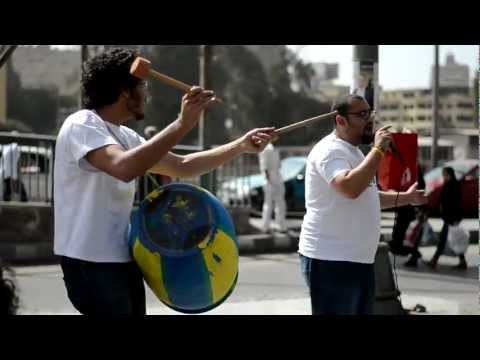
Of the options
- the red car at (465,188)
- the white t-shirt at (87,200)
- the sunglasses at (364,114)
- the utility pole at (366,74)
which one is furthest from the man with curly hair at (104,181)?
the red car at (465,188)

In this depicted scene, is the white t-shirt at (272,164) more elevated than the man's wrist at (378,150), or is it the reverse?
the man's wrist at (378,150)

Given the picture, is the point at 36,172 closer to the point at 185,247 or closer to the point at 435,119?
the point at 185,247

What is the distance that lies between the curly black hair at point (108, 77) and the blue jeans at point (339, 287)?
1.41 m

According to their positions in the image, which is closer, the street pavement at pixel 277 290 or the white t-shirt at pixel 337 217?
the white t-shirt at pixel 337 217

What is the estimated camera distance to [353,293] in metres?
4.23

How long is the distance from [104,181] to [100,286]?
402mm

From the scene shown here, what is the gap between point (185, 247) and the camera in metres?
3.28

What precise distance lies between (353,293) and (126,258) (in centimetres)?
133

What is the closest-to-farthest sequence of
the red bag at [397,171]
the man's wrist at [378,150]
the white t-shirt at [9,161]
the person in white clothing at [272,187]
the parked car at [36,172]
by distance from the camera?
the man's wrist at [378,150], the red bag at [397,171], the white t-shirt at [9,161], the parked car at [36,172], the person in white clothing at [272,187]

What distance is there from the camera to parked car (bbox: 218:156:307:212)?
14906 mm

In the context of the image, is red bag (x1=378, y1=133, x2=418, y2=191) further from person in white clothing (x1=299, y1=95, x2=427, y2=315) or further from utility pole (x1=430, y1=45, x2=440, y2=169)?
utility pole (x1=430, y1=45, x2=440, y2=169)

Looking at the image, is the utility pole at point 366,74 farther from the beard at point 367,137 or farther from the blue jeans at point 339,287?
the blue jeans at point 339,287

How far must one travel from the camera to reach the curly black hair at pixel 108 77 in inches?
134

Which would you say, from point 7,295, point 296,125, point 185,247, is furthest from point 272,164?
point 7,295
